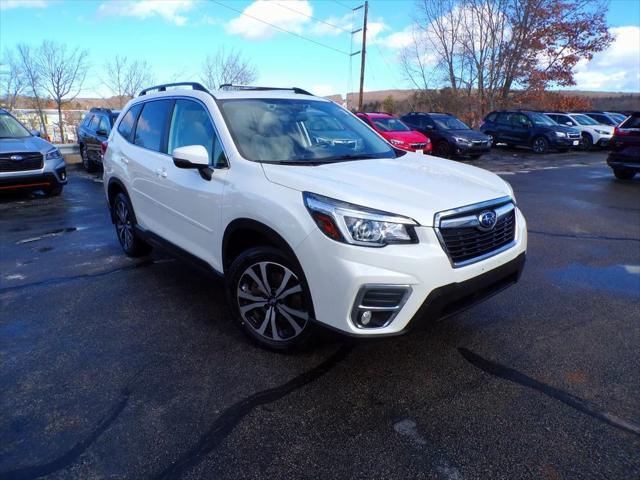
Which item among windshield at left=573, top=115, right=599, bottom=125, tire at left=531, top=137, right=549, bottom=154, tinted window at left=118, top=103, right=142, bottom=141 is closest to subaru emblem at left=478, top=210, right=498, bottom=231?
tinted window at left=118, top=103, right=142, bottom=141

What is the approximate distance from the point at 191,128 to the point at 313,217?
5.83 feet

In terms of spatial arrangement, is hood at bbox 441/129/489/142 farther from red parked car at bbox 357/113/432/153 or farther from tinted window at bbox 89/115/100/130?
tinted window at bbox 89/115/100/130

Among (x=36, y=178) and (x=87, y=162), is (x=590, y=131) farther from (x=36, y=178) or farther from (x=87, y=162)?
(x=36, y=178)

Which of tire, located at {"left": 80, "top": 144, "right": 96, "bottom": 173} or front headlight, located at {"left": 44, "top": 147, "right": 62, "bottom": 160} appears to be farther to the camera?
tire, located at {"left": 80, "top": 144, "right": 96, "bottom": 173}

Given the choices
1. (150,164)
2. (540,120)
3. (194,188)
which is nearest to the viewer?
(194,188)

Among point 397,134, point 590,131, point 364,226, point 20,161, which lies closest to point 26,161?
point 20,161

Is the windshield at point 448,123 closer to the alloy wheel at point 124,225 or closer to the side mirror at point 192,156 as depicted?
the alloy wheel at point 124,225

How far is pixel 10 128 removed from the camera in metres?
9.20

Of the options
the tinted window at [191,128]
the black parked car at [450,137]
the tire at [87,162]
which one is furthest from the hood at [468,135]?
the tinted window at [191,128]

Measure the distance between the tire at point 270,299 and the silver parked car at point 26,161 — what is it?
718 centimetres

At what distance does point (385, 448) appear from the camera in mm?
2307

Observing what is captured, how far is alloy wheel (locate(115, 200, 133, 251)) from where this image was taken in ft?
17.0

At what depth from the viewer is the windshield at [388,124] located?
15.3m

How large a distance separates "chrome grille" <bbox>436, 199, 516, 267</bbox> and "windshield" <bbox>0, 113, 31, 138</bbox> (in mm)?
9404
